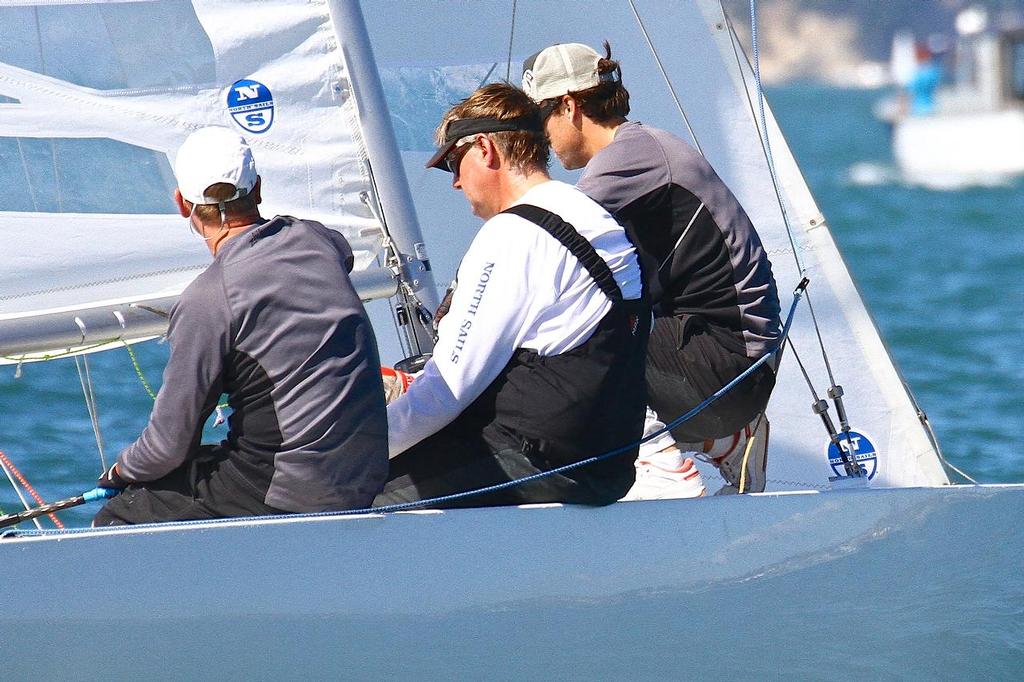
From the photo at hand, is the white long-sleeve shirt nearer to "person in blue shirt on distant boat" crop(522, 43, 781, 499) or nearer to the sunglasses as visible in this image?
the sunglasses

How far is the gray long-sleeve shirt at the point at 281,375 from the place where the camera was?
2070 millimetres

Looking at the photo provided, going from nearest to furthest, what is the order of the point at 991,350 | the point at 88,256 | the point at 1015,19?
the point at 88,256 < the point at 991,350 < the point at 1015,19

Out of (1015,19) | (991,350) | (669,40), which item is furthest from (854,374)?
(1015,19)

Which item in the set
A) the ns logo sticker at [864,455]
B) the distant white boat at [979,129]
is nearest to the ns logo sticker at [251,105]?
the ns logo sticker at [864,455]

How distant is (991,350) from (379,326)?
530 cm

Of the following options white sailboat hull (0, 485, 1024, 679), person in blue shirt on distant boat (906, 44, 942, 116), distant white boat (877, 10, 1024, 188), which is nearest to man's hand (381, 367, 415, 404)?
white sailboat hull (0, 485, 1024, 679)

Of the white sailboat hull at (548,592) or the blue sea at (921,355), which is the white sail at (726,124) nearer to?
the blue sea at (921,355)

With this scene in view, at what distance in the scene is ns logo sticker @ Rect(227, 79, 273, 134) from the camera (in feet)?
9.59

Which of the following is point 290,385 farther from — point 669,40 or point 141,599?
point 669,40

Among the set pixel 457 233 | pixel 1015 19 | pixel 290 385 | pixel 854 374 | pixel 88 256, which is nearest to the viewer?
pixel 290 385

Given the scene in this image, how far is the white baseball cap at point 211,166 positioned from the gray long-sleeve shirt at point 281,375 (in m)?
0.08

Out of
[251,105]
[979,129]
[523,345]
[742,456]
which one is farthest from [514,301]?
[979,129]

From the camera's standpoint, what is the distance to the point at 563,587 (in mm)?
2262

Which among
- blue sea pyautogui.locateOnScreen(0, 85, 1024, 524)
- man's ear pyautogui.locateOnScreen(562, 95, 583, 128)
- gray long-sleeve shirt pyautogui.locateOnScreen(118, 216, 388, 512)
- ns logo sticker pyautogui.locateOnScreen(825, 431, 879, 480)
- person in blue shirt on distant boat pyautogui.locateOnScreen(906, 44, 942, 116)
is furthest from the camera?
person in blue shirt on distant boat pyautogui.locateOnScreen(906, 44, 942, 116)
